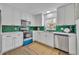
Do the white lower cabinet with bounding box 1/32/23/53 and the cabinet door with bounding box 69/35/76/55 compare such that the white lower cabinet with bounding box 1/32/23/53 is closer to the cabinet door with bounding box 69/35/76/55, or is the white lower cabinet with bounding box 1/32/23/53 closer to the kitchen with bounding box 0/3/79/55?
the kitchen with bounding box 0/3/79/55

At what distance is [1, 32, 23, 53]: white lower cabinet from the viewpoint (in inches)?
136

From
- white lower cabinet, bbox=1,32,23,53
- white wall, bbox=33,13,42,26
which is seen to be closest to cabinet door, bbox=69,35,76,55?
white lower cabinet, bbox=1,32,23,53

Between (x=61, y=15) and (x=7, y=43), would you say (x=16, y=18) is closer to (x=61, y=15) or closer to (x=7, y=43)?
(x=7, y=43)

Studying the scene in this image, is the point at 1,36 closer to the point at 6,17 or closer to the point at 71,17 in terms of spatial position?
the point at 6,17

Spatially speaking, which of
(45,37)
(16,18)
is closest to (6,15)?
(16,18)

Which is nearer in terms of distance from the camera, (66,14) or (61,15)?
(66,14)

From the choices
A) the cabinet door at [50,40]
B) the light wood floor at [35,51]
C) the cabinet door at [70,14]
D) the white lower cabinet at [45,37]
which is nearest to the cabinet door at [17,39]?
the light wood floor at [35,51]

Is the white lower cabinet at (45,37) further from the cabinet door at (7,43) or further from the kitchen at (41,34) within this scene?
the cabinet door at (7,43)

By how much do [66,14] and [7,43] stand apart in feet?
9.60

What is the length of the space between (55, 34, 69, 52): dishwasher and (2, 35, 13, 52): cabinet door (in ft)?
6.85

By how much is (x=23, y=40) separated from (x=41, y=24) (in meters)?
2.09

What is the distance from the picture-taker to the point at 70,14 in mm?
3906

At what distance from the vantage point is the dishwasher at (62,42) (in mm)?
3527

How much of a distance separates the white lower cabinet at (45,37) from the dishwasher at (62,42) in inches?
13.0
